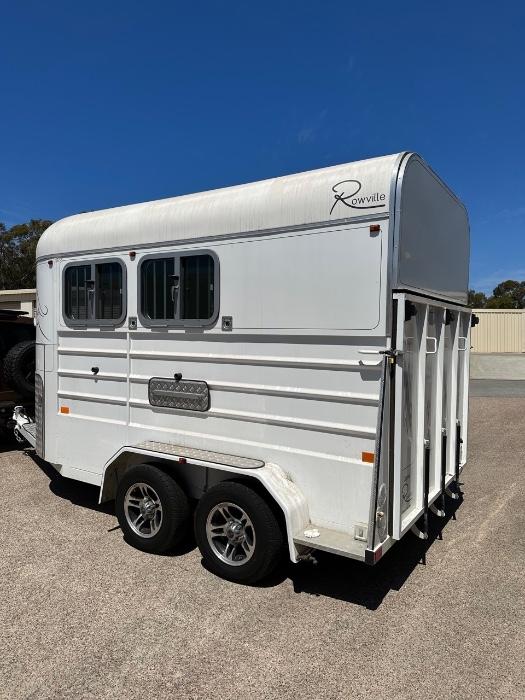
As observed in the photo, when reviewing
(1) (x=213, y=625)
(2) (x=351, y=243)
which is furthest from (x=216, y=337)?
(1) (x=213, y=625)

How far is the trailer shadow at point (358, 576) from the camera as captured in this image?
363 centimetres

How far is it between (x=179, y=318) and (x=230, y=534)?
1.76m

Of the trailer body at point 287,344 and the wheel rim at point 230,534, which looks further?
the wheel rim at point 230,534

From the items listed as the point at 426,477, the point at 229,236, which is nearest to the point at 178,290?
the point at 229,236

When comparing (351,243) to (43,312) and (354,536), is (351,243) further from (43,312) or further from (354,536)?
(43,312)

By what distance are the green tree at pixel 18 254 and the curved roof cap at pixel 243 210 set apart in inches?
1358

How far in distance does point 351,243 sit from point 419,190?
66 centimetres

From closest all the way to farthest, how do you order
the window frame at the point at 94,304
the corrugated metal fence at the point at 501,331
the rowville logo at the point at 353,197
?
1. the rowville logo at the point at 353,197
2. the window frame at the point at 94,304
3. the corrugated metal fence at the point at 501,331

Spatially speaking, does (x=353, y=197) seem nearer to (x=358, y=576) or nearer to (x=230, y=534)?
(x=230, y=534)

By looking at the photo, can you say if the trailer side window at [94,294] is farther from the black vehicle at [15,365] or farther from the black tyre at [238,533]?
the black vehicle at [15,365]

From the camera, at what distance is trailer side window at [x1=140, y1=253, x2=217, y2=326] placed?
4.12m

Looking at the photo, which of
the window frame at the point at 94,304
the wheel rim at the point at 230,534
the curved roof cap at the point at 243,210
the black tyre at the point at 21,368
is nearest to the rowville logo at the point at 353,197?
the curved roof cap at the point at 243,210

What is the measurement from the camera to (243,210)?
12.8 ft

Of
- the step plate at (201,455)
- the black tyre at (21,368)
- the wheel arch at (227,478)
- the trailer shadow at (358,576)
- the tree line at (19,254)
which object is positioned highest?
the tree line at (19,254)
